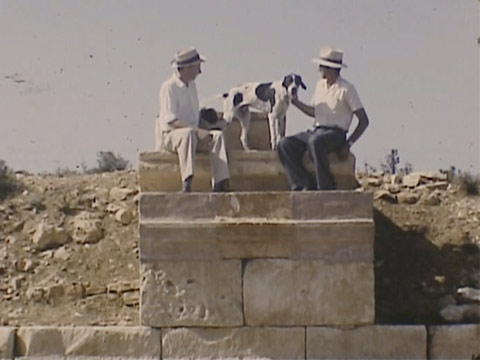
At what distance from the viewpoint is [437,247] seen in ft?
38.9

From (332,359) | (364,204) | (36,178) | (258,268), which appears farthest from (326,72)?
(36,178)

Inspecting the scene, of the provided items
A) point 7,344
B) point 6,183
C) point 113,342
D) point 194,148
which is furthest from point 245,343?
point 6,183

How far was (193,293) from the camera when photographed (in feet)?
32.4

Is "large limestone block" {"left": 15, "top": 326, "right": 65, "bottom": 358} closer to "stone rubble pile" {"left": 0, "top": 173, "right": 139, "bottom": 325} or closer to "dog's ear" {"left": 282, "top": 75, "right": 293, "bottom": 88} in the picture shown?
"stone rubble pile" {"left": 0, "top": 173, "right": 139, "bottom": 325}

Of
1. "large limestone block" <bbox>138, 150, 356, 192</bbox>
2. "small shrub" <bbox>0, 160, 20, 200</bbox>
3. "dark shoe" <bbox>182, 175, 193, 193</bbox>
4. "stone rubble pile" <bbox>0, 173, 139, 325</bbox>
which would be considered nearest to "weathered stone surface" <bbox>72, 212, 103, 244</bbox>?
"stone rubble pile" <bbox>0, 173, 139, 325</bbox>

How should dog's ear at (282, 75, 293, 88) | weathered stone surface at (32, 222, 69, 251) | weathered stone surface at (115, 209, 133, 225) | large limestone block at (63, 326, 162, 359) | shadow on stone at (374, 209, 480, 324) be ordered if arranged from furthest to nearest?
weathered stone surface at (115, 209, 133, 225) < weathered stone surface at (32, 222, 69, 251) < shadow on stone at (374, 209, 480, 324) < dog's ear at (282, 75, 293, 88) < large limestone block at (63, 326, 162, 359)

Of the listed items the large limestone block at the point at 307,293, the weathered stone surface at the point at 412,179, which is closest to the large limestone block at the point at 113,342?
the large limestone block at the point at 307,293

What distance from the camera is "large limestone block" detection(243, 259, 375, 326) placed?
9.86 meters

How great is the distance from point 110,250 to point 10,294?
3.89ft

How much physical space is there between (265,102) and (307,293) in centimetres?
194

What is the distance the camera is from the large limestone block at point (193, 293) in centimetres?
985

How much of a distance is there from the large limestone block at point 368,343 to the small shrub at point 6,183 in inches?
197

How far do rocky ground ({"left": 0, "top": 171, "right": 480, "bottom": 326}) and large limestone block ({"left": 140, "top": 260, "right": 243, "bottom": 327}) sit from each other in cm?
91

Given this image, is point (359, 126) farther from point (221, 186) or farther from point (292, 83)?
point (221, 186)
